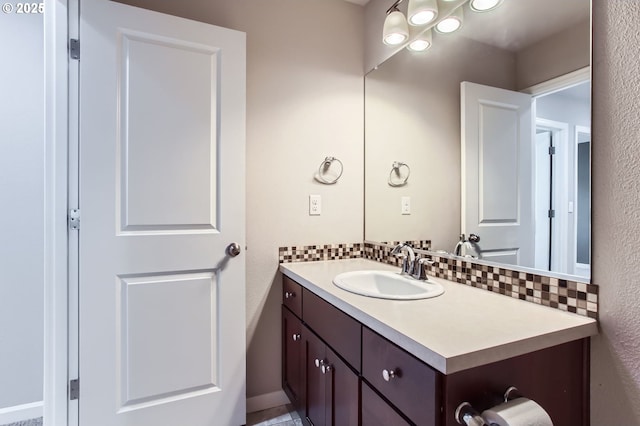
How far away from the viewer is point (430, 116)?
5.36ft

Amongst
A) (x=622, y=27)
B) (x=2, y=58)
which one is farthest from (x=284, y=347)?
(x=2, y=58)

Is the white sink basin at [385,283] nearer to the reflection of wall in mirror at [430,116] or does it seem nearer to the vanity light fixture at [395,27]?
the reflection of wall in mirror at [430,116]

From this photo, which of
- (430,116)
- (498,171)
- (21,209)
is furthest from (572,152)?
(21,209)

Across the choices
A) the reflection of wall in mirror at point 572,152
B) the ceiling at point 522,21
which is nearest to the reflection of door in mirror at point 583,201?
the reflection of wall in mirror at point 572,152

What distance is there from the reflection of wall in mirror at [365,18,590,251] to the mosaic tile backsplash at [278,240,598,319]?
10 centimetres

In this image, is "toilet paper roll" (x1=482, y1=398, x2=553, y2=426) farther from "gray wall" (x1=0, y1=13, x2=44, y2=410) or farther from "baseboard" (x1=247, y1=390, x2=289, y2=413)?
"gray wall" (x1=0, y1=13, x2=44, y2=410)

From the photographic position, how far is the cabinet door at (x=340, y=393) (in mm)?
1060

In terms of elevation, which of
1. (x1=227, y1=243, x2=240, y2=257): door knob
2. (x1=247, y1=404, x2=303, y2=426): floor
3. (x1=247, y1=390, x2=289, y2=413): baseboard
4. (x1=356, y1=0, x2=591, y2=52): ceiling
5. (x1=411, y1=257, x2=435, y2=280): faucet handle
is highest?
(x1=356, y1=0, x2=591, y2=52): ceiling

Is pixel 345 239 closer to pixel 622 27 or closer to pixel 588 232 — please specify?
pixel 588 232

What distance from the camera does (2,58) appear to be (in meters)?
1.64

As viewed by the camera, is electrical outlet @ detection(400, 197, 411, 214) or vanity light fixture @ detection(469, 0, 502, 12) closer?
vanity light fixture @ detection(469, 0, 502, 12)

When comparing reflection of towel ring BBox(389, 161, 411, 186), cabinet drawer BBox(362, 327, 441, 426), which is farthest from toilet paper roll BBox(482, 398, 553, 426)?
reflection of towel ring BBox(389, 161, 411, 186)

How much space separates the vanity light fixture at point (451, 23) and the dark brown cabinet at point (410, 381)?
134 cm

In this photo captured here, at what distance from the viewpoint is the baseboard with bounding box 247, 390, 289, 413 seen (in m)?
1.76
